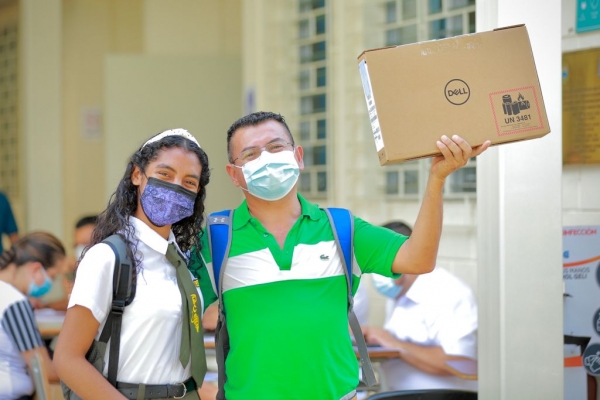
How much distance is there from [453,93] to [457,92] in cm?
1

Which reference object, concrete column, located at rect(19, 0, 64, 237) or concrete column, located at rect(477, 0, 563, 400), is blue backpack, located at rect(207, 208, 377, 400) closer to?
concrete column, located at rect(477, 0, 563, 400)

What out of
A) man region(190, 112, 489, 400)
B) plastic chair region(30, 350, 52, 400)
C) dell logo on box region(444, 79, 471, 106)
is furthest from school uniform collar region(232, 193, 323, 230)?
plastic chair region(30, 350, 52, 400)

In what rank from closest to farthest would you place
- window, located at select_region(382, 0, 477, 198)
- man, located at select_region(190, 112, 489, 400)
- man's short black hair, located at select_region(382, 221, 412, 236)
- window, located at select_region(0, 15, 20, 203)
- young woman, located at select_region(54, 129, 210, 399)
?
young woman, located at select_region(54, 129, 210, 399)
man, located at select_region(190, 112, 489, 400)
man's short black hair, located at select_region(382, 221, 412, 236)
window, located at select_region(382, 0, 477, 198)
window, located at select_region(0, 15, 20, 203)

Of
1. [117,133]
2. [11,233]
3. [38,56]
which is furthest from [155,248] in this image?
[38,56]

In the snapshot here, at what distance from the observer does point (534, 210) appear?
2.56 meters

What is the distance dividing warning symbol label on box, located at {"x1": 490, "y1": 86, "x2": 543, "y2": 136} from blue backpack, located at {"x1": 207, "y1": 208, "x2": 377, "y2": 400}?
1.72 ft

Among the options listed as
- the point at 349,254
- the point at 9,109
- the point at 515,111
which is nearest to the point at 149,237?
the point at 349,254

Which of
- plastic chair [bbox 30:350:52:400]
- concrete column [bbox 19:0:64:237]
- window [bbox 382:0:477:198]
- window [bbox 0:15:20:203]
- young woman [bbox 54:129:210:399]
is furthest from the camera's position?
window [bbox 0:15:20:203]

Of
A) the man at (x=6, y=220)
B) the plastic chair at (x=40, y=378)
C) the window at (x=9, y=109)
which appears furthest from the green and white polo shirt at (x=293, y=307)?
the window at (x=9, y=109)

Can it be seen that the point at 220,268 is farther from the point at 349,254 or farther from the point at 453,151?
the point at 453,151

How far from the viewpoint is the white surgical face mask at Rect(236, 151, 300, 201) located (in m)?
2.36

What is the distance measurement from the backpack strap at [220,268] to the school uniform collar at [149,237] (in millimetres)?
131

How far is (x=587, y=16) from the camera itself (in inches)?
125

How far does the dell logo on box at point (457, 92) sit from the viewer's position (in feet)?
7.10
